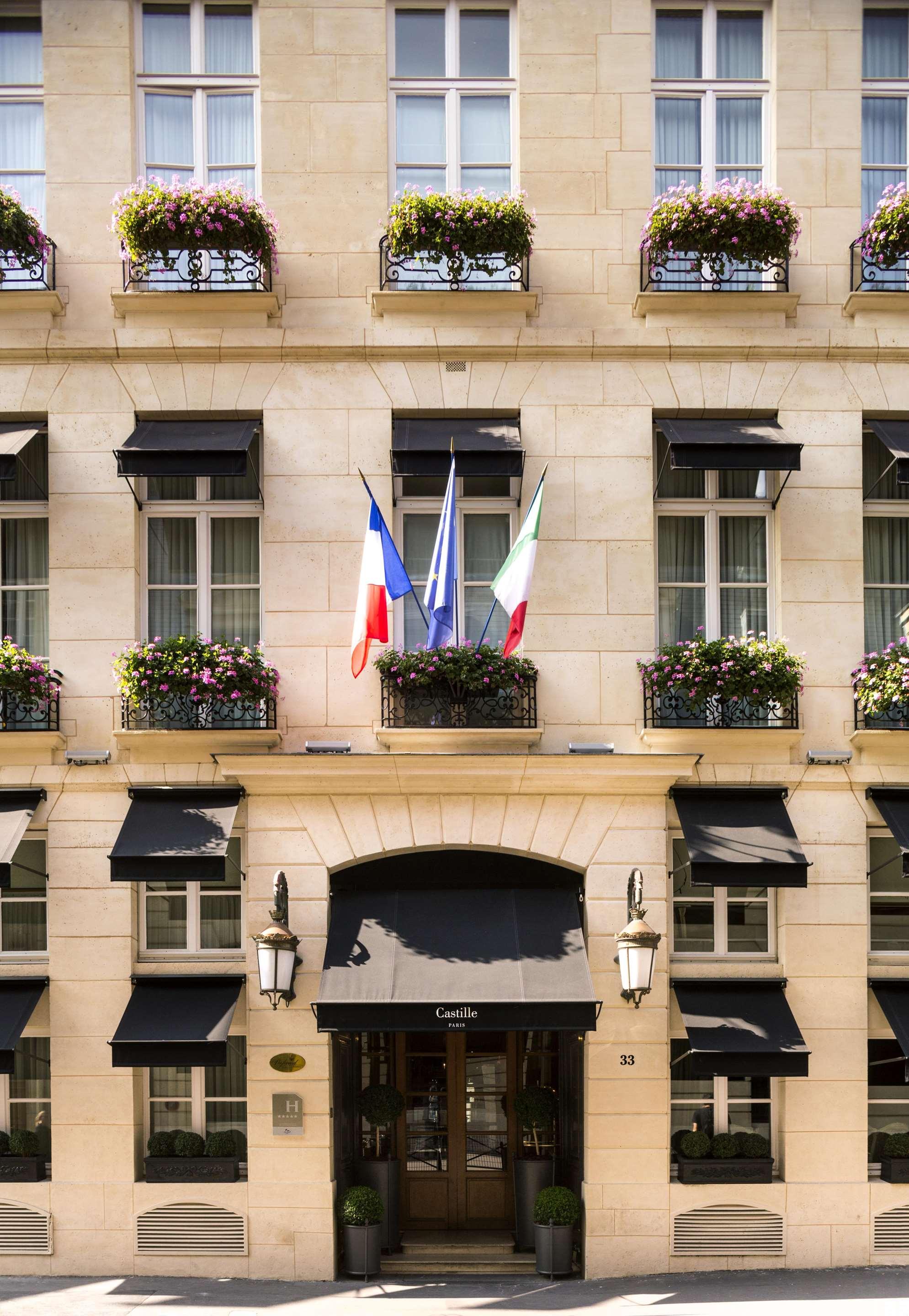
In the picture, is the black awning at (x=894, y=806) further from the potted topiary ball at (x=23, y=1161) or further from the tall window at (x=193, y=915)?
the potted topiary ball at (x=23, y=1161)

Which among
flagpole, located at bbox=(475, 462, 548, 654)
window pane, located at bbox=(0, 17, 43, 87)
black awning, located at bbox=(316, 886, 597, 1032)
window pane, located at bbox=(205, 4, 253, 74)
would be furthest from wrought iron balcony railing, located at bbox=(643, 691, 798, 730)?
window pane, located at bbox=(0, 17, 43, 87)

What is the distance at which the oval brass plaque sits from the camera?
1253 centimetres

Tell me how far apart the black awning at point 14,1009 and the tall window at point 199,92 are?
8850 millimetres

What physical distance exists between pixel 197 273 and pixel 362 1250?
10.3m

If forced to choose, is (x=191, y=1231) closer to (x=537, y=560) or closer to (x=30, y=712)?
(x=30, y=712)

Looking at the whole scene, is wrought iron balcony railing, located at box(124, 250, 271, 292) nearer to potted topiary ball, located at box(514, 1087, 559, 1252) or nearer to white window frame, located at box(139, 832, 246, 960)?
white window frame, located at box(139, 832, 246, 960)

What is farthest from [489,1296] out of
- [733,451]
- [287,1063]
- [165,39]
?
[165,39]

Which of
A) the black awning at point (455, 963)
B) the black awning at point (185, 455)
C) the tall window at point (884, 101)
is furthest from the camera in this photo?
the tall window at point (884, 101)

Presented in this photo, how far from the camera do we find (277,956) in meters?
12.1

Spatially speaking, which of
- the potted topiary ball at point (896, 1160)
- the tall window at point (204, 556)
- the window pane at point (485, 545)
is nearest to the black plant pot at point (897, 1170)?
the potted topiary ball at point (896, 1160)

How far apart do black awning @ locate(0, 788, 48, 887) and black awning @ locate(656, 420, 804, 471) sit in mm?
7534

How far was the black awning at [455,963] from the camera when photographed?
38.5 ft

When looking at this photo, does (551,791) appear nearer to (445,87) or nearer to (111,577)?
(111,577)

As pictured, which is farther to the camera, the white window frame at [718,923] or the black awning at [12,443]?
the white window frame at [718,923]
